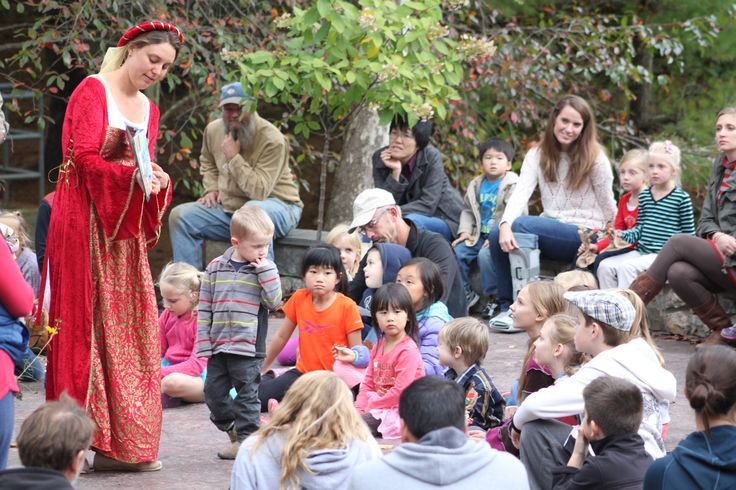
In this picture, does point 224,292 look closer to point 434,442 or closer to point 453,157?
point 434,442

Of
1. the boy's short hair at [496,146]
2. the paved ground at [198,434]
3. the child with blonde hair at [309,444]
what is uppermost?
the boy's short hair at [496,146]

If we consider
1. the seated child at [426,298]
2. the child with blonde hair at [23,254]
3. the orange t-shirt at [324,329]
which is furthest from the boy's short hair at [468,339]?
the child with blonde hair at [23,254]

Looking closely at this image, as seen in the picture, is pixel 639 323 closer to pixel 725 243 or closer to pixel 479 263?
pixel 725 243

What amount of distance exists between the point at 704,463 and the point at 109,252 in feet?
8.81

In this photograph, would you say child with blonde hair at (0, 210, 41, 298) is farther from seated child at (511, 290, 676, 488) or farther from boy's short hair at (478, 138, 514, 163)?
seated child at (511, 290, 676, 488)

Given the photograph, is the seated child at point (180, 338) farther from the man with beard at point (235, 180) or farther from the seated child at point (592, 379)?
the seated child at point (592, 379)

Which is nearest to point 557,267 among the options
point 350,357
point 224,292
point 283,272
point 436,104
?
point 436,104

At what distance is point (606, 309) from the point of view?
14.5ft

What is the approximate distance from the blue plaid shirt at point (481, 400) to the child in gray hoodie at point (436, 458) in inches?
81.5

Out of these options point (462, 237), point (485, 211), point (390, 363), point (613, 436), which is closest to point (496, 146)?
point (485, 211)

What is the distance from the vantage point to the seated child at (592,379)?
4340 mm

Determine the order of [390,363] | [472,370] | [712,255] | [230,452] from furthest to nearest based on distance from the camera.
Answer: [712,255], [390,363], [472,370], [230,452]

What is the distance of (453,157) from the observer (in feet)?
35.2

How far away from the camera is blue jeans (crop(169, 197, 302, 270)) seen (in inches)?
348
